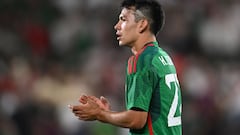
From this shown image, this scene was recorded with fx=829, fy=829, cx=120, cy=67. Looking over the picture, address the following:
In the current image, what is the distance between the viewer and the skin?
5.75m

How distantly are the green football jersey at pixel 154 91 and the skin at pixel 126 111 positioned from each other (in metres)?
0.07

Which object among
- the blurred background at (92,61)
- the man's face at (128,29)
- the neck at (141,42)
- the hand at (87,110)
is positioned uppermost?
A: the man's face at (128,29)

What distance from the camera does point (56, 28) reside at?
47.9ft

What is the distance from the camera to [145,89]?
18.9 feet

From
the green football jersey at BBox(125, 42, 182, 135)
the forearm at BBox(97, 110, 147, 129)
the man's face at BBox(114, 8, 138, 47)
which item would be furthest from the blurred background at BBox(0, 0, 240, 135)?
the forearm at BBox(97, 110, 147, 129)

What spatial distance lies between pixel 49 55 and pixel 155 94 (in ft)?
27.3

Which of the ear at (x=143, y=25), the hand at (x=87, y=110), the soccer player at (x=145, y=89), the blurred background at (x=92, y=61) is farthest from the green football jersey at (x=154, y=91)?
the blurred background at (x=92, y=61)

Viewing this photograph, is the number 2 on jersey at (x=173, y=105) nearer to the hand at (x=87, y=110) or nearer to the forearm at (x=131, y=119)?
the forearm at (x=131, y=119)

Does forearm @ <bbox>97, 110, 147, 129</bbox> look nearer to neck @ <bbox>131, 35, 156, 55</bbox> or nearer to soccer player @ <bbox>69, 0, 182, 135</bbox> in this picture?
soccer player @ <bbox>69, 0, 182, 135</bbox>

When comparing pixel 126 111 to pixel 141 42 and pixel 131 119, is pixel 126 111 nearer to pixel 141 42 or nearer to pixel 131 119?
pixel 131 119

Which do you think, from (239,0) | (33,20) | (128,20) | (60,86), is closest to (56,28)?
(33,20)

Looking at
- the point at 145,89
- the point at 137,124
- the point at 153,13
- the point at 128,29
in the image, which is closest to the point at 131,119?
the point at 137,124

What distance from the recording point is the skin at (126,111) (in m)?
5.75

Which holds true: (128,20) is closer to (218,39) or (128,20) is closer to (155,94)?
(155,94)
